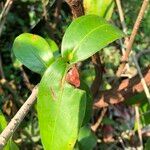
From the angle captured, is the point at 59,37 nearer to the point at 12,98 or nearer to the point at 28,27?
the point at 28,27

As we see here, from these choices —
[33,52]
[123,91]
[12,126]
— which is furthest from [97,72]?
[12,126]

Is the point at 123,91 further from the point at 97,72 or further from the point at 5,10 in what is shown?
the point at 5,10

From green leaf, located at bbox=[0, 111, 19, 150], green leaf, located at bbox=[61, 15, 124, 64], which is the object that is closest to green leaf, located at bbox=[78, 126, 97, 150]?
green leaf, located at bbox=[0, 111, 19, 150]

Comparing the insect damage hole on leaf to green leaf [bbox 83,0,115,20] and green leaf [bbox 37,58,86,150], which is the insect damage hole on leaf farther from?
green leaf [bbox 83,0,115,20]

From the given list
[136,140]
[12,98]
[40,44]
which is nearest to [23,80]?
[12,98]

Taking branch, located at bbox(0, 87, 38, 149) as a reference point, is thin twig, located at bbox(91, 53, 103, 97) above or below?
below
